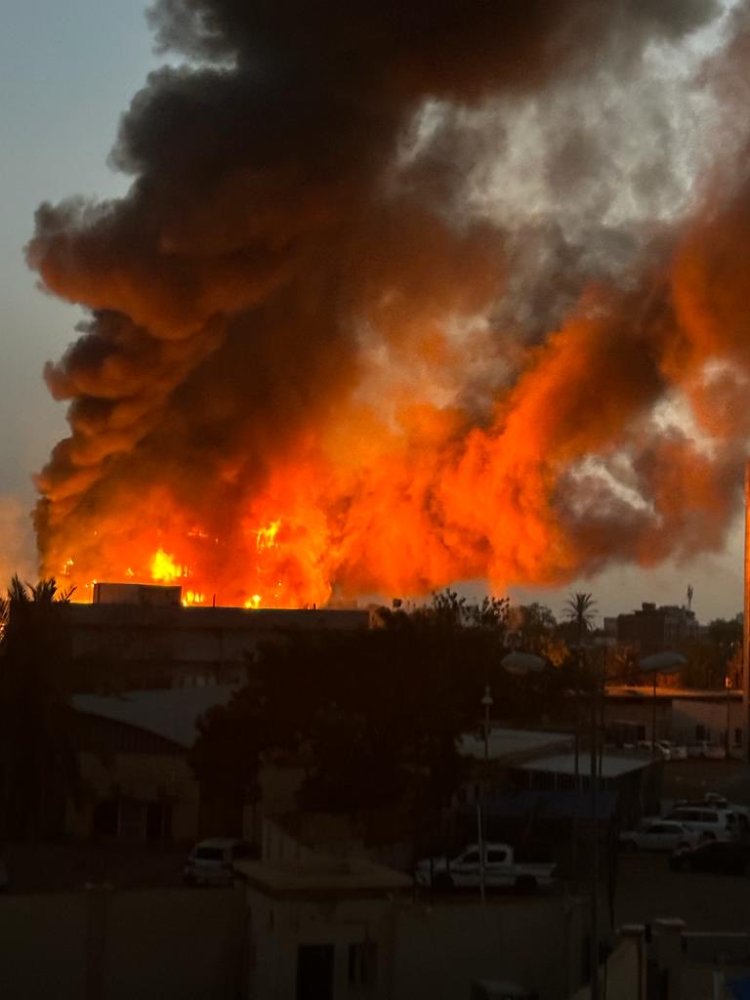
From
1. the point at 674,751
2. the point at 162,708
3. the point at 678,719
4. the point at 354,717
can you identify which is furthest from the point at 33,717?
the point at 678,719

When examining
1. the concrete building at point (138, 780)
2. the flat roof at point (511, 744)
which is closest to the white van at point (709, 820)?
the flat roof at point (511, 744)

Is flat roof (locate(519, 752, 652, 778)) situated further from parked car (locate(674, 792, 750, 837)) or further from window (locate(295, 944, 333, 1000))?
window (locate(295, 944, 333, 1000))

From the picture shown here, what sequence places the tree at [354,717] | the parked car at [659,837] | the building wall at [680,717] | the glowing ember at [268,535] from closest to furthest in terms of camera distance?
the tree at [354,717] < the parked car at [659,837] < the glowing ember at [268,535] < the building wall at [680,717]

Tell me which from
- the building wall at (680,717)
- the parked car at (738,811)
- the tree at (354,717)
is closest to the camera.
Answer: the tree at (354,717)

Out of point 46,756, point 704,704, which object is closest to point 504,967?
point 46,756

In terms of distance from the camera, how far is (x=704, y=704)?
5931cm

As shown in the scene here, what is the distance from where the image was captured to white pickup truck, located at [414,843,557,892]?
23344mm

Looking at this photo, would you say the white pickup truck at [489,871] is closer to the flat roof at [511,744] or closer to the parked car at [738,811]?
the flat roof at [511,744]

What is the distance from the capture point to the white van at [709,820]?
94.7 ft

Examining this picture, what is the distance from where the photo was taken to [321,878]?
15.3m

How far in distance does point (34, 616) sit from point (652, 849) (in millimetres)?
12624

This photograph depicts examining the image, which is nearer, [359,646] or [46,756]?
[46,756]

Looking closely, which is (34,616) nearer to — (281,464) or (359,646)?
(359,646)

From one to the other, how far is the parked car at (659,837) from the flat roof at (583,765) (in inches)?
57.6
